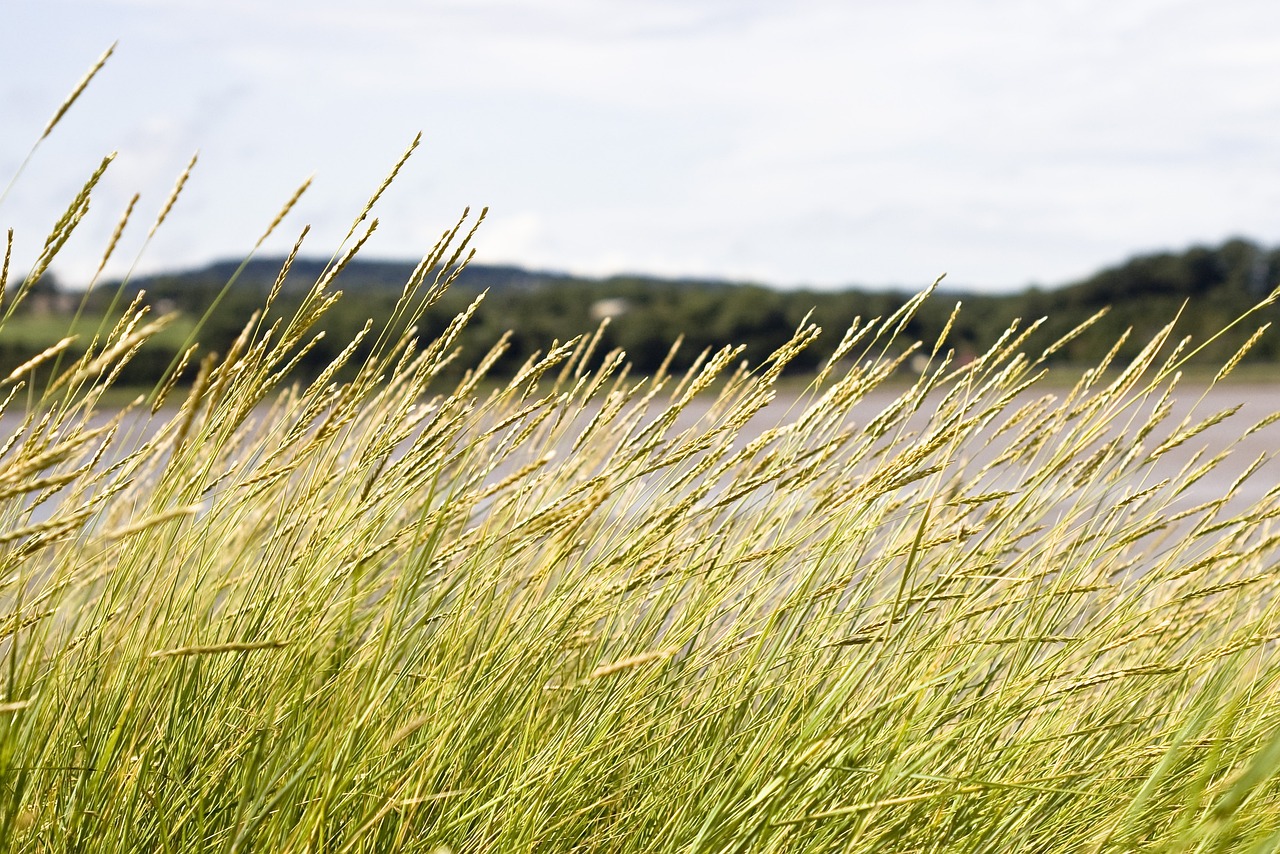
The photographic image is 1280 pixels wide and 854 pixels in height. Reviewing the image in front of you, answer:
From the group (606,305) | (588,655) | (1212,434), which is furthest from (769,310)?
(588,655)

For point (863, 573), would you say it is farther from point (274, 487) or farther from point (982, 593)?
point (274, 487)

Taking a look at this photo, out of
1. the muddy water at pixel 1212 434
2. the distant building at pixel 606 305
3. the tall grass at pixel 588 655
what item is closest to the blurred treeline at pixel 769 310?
the distant building at pixel 606 305

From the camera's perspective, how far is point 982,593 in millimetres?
1831

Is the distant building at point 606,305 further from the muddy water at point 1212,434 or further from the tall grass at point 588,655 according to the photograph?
the tall grass at point 588,655

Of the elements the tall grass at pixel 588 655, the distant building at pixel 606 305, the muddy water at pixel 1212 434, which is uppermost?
the distant building at pixel 606 305

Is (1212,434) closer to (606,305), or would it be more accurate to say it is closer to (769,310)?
(769,310)

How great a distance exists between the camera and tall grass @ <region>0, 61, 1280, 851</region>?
1.45 metres

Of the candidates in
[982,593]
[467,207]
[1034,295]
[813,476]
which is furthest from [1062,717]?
[1034,295]

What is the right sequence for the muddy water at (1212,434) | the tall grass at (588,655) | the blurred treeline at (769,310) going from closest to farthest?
1. the tall grass at (588,655)
2. the muddy water at (1212,434)
3. the blurred treeline at (769,310)

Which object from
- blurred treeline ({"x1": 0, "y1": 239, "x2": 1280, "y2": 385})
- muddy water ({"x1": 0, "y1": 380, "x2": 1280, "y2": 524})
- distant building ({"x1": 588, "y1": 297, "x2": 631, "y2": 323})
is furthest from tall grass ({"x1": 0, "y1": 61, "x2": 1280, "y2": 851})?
distant building ({"x1": 588, "y1": 297, "x2": 631, "y2": 323})

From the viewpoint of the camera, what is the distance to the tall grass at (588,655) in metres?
1.45

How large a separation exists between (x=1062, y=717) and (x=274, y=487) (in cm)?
131

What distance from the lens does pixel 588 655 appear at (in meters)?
2.09

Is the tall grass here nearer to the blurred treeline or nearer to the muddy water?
the muddy water
